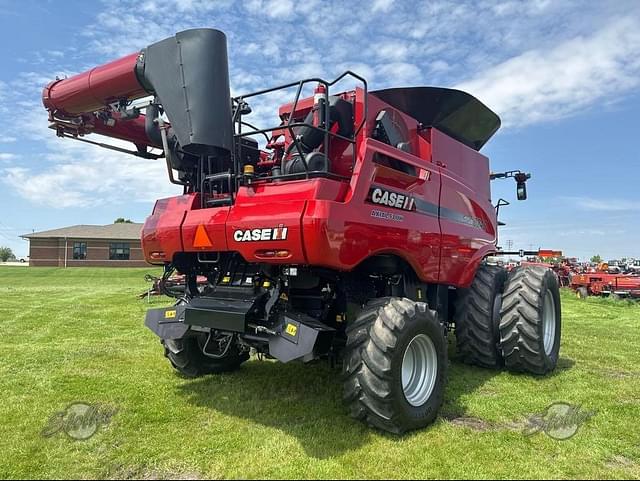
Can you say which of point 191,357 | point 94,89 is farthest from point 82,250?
point 94,89

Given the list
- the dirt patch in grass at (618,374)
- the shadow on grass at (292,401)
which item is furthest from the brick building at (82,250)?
the dirt patch in grass at (618,374)

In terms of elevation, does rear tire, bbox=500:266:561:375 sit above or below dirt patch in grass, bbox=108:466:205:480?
above

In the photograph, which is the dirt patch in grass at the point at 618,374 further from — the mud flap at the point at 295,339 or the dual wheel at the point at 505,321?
the mud flap at the point at 295,339

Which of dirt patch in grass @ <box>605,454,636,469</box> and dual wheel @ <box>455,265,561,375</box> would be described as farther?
dual wheel @ <box>455,265,561,375</box>

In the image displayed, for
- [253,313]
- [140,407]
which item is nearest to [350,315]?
[253,313]

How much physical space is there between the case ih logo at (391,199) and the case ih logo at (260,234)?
88 centimetres

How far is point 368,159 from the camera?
449cm

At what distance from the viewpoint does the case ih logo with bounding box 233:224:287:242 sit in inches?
162

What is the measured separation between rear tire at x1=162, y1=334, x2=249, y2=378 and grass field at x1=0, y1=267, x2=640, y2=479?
7.1 inches

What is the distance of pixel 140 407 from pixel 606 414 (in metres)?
4.38

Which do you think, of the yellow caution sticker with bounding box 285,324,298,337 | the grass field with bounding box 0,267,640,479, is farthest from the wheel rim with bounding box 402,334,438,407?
the yellow caution sticker with bounding box 285,324,298,337

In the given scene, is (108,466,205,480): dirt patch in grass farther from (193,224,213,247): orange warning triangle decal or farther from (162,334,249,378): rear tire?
(162,334,249,378): rear tire

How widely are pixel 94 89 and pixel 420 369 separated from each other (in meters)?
4.32

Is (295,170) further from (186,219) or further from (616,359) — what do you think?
(616,359)
